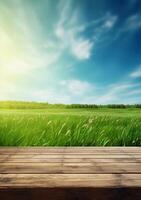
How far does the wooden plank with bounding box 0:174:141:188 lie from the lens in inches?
59.4

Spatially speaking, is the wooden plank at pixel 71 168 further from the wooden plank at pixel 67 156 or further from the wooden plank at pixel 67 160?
the wooden plank at pixel 67 156

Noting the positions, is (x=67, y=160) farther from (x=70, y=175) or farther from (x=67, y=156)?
(x=70, y=175)

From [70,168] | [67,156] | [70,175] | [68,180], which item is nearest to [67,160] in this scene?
[67,156]

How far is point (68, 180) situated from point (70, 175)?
0.36 feet

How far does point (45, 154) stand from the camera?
244cm

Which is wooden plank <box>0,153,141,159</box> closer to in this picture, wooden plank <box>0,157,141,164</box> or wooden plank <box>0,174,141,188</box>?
wooden plank <box>0,157,141,164</box>

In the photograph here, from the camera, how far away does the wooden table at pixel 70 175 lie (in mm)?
1489

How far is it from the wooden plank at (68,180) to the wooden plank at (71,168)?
0.09 meters

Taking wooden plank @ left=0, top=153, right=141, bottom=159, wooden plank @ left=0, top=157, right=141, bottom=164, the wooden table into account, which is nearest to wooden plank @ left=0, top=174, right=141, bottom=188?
the wooden table

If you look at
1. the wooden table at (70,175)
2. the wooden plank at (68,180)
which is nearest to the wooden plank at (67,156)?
the wooden table at (70,175)

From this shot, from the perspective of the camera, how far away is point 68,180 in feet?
5.24
